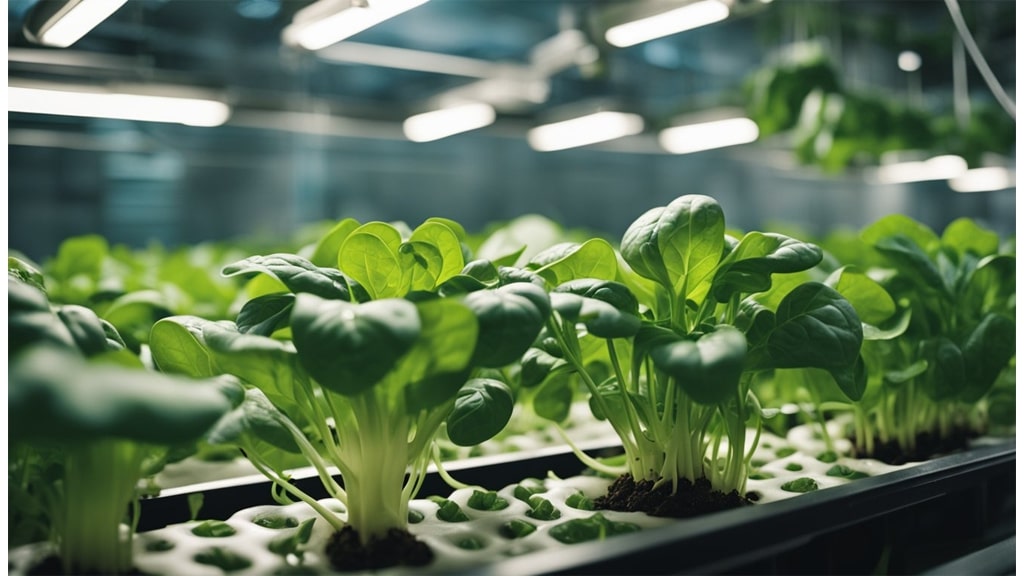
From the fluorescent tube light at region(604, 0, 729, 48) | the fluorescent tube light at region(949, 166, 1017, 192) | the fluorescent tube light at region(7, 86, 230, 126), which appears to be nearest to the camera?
the fluorescent tube light at region(604, 0, 729, 48)

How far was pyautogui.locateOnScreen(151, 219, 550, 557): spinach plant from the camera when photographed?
59 centimetres

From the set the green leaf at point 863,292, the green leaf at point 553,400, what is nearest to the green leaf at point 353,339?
the green leaf at point 553,400

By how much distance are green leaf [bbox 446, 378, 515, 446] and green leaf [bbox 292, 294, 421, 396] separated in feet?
0.70

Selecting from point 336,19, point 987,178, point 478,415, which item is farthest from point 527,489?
point 987,178

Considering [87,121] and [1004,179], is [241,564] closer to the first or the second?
[87,121]

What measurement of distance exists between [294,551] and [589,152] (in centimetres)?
501

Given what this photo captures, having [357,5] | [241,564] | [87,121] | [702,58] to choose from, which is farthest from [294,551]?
[702,58]

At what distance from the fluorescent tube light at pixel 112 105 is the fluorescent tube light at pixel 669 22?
117 cm

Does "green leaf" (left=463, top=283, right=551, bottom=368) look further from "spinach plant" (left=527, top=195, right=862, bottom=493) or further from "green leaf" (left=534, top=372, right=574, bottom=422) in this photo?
"green leaf" (left=534, top=372, right=574, bottom=422)

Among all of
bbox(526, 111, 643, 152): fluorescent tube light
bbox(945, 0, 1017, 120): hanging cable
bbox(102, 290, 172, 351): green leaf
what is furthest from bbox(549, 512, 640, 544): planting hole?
bbox(526, 111, 643, 152): fluorescent tube light

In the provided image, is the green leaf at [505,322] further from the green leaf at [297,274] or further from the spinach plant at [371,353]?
the green leaf at [297,274]

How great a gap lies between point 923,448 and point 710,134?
2.78 meters

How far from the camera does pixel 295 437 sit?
30.1 inches

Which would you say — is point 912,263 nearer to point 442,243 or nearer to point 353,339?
point 442,243
